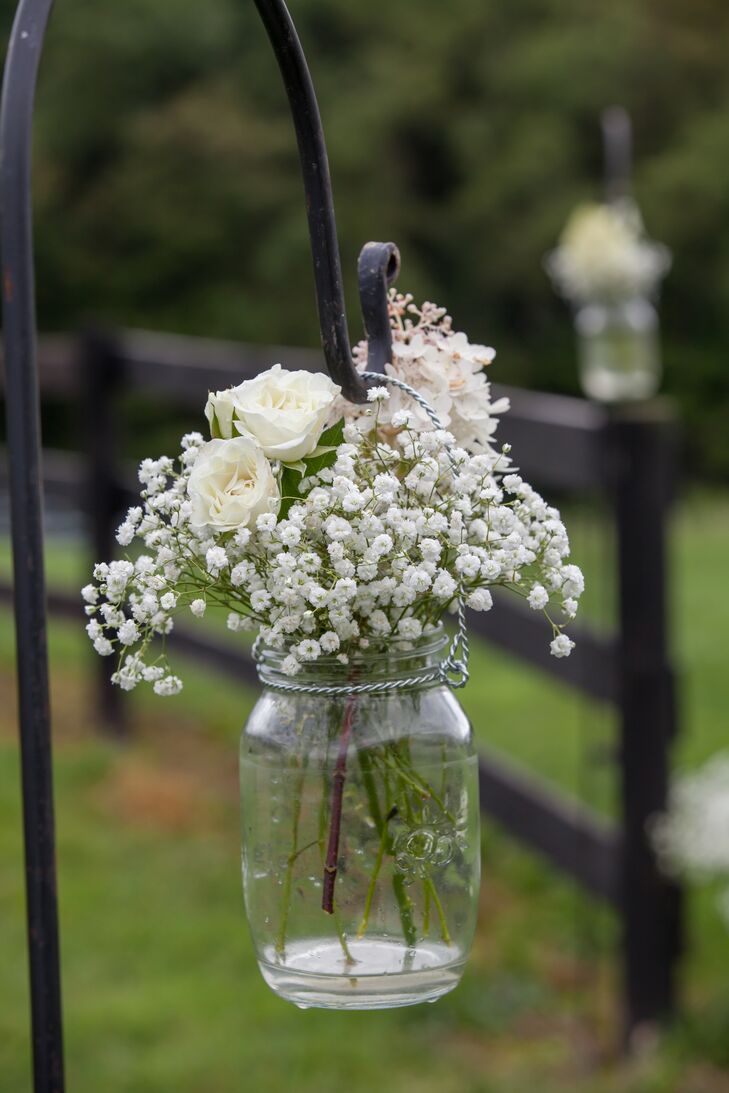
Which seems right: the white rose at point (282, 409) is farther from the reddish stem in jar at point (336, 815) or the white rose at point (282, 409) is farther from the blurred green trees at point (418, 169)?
the blurred green trees at point (418, 169)

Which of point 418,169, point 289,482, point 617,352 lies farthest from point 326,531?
point 418,169

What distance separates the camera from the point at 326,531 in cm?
84

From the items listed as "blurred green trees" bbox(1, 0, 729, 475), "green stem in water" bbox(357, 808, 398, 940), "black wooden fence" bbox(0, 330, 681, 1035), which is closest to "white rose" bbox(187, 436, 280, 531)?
"green stem in water" bbox(357, 808, 398, 940)

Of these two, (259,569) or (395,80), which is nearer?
(259,569)

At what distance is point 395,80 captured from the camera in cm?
1572

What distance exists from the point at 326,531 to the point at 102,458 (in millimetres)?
4159

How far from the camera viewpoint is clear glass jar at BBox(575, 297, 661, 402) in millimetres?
5062

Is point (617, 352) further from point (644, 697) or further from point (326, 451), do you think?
point (326, 451)

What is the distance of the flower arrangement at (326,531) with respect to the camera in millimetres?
842

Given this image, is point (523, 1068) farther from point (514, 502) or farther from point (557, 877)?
point (514, 502)

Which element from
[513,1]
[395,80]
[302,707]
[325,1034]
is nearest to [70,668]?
[325,1034]

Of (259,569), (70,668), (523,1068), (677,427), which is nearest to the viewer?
(259,569)

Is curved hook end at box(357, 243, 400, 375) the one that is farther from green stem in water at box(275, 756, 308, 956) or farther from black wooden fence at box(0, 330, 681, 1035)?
black wooden fence at box(0, 330, 681, 1035)

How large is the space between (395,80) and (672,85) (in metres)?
3.36
